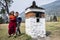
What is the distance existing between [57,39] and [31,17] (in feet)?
6.62

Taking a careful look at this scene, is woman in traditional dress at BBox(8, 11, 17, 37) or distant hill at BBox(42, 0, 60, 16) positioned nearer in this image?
woman in traditional dress at BBox(8, 11, 17, 37)

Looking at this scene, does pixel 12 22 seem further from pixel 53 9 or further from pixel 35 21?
pixel 53 9

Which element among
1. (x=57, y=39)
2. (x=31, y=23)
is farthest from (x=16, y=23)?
(x=57, y=39)

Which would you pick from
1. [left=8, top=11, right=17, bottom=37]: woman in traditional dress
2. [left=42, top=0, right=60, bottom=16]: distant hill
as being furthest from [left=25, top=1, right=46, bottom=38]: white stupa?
[left=42, top=0, right=60, bottom=16]: distant hill

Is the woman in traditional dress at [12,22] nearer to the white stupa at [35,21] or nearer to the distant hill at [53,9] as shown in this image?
the white stupa at [35,21]

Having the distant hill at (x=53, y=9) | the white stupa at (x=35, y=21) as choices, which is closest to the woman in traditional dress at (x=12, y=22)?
the white stupa at (x=35, y=21)

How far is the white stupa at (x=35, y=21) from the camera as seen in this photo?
44.3ft

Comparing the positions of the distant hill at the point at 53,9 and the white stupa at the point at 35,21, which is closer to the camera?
the white stupa at the point at 35,21

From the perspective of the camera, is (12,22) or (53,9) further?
(53,9)

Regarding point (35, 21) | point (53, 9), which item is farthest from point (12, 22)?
point (53, 9)

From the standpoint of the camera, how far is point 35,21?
13.5 meters

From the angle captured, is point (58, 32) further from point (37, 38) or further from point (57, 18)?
point (57, 18)

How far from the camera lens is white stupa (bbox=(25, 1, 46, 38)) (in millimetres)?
13500

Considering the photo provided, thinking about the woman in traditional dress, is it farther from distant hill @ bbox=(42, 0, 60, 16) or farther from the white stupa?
distant hill @ bbox=(42, 0, 60, 16)
